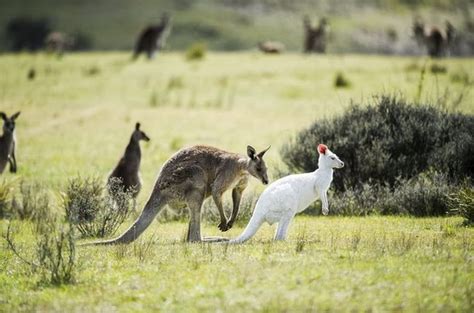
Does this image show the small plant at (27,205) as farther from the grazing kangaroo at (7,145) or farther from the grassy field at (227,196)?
the grazing kangaroo at (7,145)

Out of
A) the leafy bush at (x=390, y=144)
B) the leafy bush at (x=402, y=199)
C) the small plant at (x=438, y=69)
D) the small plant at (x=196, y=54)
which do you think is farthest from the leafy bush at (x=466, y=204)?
the small plant at (x=196, y=54)

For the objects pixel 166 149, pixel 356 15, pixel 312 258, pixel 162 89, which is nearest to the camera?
pixel 312 258

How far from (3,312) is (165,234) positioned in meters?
5.04

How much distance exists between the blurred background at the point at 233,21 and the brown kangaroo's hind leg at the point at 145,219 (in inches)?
2273

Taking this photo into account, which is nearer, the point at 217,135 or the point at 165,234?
the point at 165,234

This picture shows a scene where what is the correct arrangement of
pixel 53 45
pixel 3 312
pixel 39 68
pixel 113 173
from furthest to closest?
pixel 53 45, pixel 39 68, pixel 113 173, pixel 3 312

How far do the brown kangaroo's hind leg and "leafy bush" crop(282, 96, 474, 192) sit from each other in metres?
5.10

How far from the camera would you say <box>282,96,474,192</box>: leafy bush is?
1684cm

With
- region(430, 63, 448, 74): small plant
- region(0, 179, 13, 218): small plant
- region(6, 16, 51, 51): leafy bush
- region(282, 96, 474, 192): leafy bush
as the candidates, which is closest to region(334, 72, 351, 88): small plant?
region(430, 63, 448, 74): small plant

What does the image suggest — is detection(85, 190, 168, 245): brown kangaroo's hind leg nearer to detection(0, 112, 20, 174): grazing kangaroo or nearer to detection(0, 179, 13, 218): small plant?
detection(0, 179, 13, 218): small plant

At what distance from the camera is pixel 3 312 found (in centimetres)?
946

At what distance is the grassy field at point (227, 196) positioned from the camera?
30.8 ft

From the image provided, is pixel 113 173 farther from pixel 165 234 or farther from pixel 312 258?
pixel 312 258

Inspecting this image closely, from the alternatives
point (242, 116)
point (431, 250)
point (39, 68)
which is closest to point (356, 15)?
point (39, 68)
